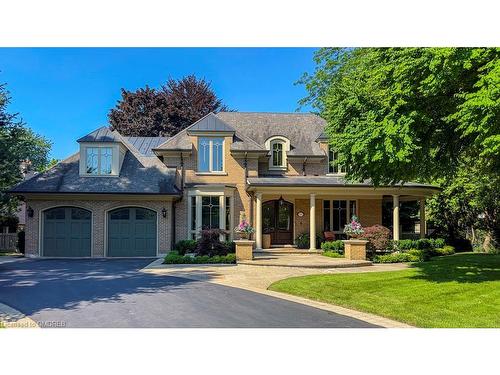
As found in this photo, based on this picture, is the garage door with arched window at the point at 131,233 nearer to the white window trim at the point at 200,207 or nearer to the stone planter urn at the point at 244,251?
the white window trim at the point at 200,207

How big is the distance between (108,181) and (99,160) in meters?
1.36

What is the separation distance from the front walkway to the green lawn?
421 millimetres

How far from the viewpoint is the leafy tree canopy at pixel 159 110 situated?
38406 mm

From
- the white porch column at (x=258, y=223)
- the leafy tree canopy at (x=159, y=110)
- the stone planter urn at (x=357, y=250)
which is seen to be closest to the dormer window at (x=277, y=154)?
the white porch column at (x=258, y=223)

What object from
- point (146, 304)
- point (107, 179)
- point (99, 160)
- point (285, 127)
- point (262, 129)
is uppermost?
point (285, 127)

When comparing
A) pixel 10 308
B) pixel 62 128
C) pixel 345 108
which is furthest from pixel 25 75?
pixel 345 108

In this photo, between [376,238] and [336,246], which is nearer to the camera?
[376,238]

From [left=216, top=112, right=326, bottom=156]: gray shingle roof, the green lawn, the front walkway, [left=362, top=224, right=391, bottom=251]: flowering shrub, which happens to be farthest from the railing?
[left=362, top=224, right=391, bottom=251]: flowering shrub

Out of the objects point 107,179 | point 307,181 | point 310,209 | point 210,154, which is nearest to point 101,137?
point 107,179

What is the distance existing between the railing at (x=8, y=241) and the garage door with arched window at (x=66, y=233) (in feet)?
22.1

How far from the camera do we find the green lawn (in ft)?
26.5

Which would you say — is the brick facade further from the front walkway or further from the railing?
the railing

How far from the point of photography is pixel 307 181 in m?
21.3

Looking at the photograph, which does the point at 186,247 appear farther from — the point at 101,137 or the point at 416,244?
the point at 416,244
